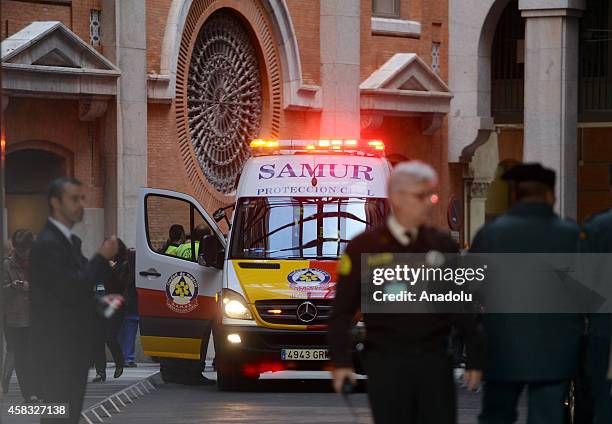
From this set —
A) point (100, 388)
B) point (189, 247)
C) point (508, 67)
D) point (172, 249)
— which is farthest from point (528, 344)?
point (508, 67)

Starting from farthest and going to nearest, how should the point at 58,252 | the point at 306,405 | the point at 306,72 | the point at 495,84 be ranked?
the point at 495,84, the point at 306,72, the point at 306,405, the point at 58,252

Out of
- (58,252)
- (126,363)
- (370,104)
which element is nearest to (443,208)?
(370,104)

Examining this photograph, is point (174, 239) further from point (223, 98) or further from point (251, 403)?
point (223, 98)

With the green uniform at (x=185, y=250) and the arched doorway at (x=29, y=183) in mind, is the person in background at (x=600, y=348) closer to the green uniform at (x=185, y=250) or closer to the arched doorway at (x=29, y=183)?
the green uniform at (x=185, y=250)

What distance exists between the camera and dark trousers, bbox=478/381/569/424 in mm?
9055

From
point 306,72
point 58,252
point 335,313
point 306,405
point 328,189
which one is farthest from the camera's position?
point 306,72

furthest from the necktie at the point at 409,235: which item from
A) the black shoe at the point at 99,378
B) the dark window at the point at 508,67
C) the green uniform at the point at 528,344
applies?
the dark window at the point at 508,67

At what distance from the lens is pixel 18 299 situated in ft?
58.6

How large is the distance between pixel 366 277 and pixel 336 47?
25.5 m

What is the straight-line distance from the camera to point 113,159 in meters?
28.1

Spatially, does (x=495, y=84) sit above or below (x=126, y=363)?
above

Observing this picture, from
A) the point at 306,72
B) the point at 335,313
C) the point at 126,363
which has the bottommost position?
the point at 126,363

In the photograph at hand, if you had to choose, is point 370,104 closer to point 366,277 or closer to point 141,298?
point 141,298

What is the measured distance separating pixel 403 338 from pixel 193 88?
22215mm
